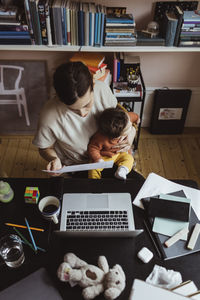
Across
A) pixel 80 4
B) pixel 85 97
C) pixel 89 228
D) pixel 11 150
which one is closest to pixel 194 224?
pixel 89 228

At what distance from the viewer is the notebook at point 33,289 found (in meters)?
0.94

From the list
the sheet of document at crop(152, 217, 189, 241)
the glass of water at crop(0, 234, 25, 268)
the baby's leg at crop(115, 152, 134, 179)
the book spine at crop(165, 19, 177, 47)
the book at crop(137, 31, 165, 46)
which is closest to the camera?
the glass of water at crop(0, 234, 25, 268)

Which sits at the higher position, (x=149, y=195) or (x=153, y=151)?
(x=149, y=195)

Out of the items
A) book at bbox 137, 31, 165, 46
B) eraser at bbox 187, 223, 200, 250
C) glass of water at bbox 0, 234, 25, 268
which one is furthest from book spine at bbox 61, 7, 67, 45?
eraser at bbox 187, 223, 200, 250

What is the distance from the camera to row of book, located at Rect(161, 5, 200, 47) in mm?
Answer: 1900

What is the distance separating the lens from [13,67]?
237 cm

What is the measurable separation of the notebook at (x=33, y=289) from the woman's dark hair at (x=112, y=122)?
827mm

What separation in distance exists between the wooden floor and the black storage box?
89mm

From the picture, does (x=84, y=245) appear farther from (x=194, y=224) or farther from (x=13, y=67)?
(x=13, y=67)

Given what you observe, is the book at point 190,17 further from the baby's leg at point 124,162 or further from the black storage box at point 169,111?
the baby's leg at point 124,162

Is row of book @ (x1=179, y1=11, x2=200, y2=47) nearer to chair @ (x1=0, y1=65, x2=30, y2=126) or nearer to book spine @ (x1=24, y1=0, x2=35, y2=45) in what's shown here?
book spine @ (x1=24, y1=0, x2=35, y2=45)

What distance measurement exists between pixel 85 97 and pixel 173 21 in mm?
1100

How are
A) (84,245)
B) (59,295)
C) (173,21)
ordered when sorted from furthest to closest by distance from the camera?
(173,21) < (84,245) < (59,295)

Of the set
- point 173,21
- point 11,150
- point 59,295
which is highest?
point 173,21
